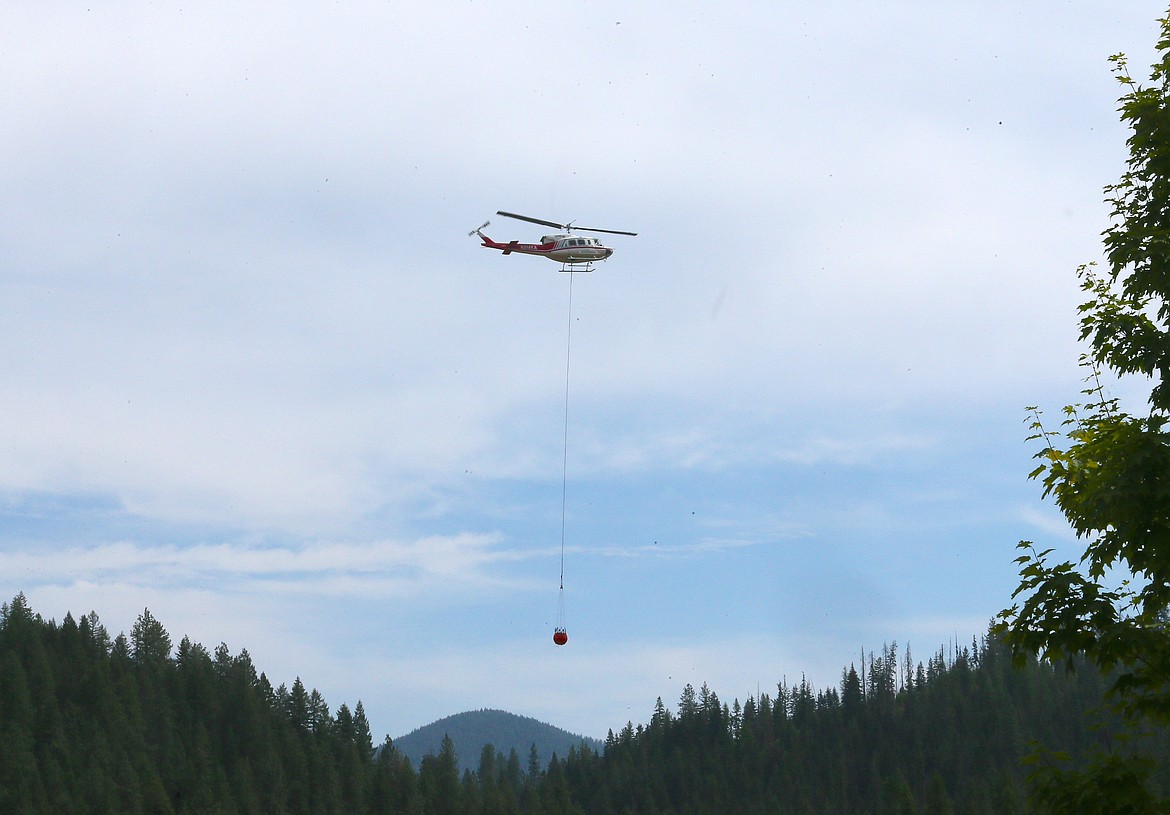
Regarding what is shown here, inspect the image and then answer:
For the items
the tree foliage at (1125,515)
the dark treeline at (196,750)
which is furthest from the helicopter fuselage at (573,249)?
the dark treeline at (196,750)

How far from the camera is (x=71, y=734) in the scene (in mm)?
139750

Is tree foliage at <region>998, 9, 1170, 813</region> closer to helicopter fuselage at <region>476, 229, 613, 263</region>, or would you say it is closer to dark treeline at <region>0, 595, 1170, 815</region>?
helicopter fuselage at <region>476, 229, 613, 263</region>

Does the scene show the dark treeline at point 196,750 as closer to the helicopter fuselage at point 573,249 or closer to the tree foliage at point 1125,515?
the helicopter fuselage at point 573,249

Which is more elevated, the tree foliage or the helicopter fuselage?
the helicopter fuselage

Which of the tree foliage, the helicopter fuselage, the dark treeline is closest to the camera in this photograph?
the tree foliage

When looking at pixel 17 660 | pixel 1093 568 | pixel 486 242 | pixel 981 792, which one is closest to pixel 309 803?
pixel 17 660

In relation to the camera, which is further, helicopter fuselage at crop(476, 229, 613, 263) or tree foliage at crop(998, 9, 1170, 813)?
helicopter fuselage at crop(476, 229, 613, 263)

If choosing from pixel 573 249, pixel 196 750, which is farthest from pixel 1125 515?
pixel 196 750

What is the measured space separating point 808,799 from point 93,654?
103363 mm

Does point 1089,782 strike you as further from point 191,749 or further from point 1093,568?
point 191,749

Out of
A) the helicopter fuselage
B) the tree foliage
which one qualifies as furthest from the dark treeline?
the tree foliage

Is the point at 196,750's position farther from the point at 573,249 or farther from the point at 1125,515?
the point at 1125,515

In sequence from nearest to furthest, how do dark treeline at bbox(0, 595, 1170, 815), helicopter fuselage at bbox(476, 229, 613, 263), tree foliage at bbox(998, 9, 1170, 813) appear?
1. tree foliage at bbox(998, 9, 1170, 813)
2. helicopter fuselage at bbox(476, 229, 613, 263)
3. dark treeline at bbox(0, 595, 1170, 815)

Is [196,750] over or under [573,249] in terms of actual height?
under
